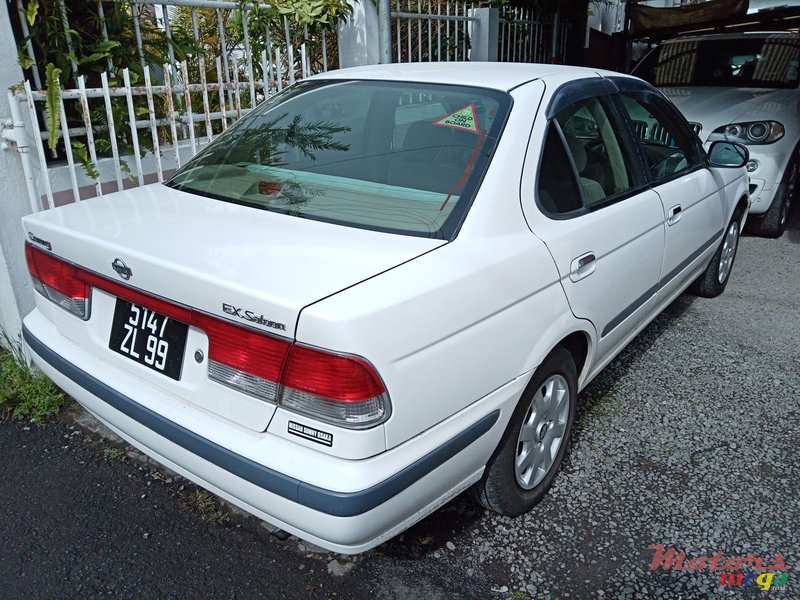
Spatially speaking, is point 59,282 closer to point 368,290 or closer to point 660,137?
point 368,290

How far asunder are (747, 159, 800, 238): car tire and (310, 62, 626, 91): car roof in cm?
384

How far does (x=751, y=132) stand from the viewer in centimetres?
605

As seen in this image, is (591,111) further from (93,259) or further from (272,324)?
(93,259)

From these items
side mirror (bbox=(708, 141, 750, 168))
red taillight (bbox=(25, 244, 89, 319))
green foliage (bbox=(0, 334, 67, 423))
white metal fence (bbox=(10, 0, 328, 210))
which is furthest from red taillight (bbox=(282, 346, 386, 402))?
side mirror (bbox=(708, 141, 750, 168))

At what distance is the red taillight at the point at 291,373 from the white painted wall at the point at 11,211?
185cm

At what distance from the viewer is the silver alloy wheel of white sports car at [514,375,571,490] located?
2496 millimetres

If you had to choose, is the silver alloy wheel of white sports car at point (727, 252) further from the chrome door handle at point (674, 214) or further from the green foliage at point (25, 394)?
the green foliage at point (25, 394)

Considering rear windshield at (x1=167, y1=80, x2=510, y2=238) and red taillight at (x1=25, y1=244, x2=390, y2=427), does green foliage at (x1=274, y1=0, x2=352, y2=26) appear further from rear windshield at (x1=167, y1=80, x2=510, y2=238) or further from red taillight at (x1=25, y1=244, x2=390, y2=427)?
red taillight at (x1=25, y1=244, x2=390, y2=427)

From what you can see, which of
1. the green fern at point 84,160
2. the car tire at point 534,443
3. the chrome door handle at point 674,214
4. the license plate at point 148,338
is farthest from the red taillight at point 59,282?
the chrome door handle at point 674,214

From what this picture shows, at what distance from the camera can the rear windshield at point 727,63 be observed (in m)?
6.72

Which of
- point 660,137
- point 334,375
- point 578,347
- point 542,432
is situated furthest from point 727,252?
point 334,375

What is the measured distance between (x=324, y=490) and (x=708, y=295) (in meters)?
3.90

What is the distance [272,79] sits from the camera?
196 inches

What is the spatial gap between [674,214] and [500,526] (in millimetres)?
1778
